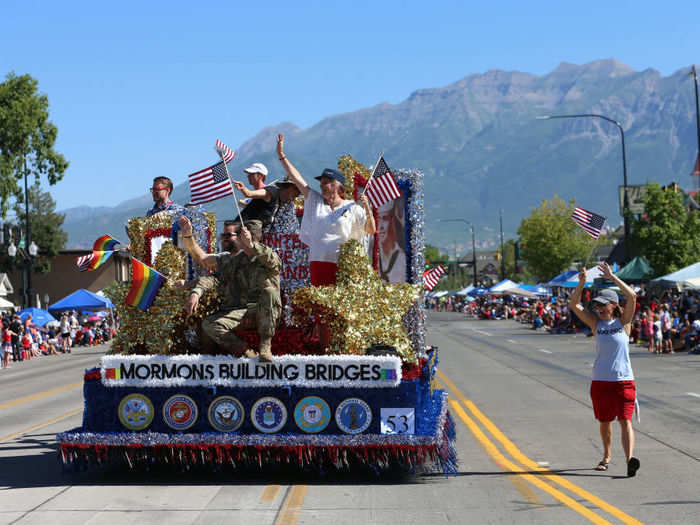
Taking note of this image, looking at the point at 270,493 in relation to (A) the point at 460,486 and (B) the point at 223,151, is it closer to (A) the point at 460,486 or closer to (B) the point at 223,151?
(A) the point at 460,486

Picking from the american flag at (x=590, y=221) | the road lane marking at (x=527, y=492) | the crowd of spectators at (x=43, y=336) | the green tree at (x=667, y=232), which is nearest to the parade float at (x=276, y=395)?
the road lane marking at (x=527, y=492)

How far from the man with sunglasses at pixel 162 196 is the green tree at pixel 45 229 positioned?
203 feet

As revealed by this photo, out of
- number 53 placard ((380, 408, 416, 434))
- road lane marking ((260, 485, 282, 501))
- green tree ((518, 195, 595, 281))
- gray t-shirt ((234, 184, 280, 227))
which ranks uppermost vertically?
green tree ((518, 195, 595, 281))

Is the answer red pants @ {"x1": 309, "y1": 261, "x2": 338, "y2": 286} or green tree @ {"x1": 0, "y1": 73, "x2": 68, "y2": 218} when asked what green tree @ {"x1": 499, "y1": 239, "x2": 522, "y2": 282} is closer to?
green tree @ {"x1": 0, "y1": 73, "x2": 68, "y2": 218}

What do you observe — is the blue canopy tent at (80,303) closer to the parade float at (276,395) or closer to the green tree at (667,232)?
the green tree at (667,232)

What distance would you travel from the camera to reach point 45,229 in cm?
7169

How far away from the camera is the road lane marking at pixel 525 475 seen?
7.29m

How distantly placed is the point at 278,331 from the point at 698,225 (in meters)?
39.8

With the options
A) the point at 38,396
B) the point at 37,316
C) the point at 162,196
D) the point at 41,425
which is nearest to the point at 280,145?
the point at 162,196

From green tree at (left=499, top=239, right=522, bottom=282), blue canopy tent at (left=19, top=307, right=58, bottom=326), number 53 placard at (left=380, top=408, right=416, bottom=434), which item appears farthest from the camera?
green tree at (left=499, top=239, right=522, bottom=282)

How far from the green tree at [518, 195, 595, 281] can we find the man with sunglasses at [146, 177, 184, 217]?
74.2 metres

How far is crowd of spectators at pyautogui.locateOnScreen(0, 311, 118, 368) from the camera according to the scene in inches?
1354

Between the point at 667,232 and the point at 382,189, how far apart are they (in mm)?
38726

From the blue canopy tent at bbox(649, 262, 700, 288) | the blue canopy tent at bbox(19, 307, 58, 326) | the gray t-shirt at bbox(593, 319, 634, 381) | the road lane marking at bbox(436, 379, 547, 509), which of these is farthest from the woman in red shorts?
the blue canopy tent at bbox(19, 307, 58, 326)
